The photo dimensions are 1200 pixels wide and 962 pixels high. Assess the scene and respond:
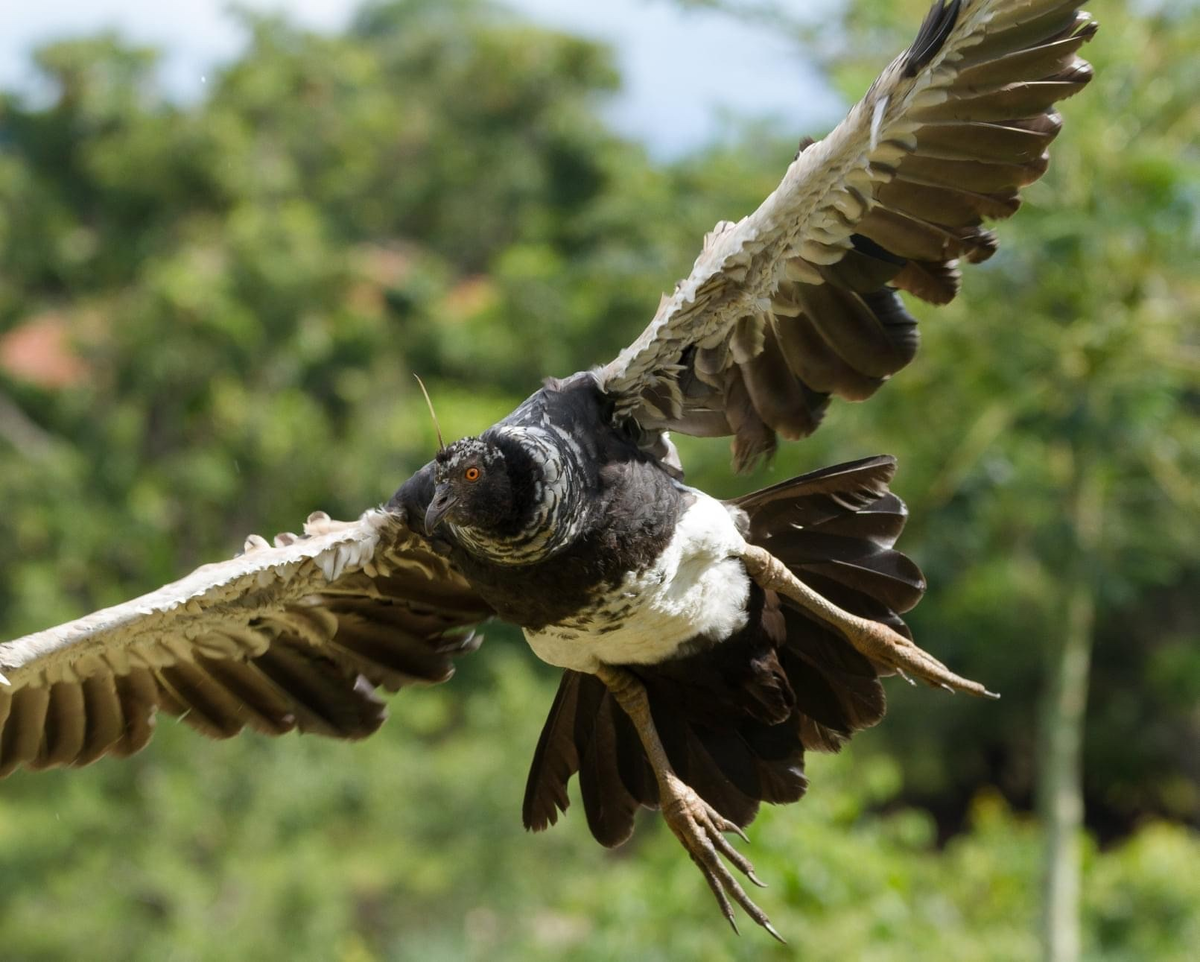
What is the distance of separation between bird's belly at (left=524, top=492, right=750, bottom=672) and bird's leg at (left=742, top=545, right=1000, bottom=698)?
0.16 ft

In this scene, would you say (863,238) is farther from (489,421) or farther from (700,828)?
(489,421)

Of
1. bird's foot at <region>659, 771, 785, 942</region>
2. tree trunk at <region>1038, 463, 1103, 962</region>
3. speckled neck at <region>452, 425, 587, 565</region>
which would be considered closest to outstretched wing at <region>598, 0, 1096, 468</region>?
speckled neck at <region>452, 425, 587, 565</region>

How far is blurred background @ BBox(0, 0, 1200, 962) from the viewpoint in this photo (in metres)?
7.04

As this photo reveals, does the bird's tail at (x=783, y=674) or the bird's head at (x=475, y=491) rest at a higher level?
the bird's head at (x=475, y=491)

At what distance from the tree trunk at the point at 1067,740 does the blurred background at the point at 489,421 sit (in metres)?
0.02

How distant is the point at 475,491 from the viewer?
3.08 metres

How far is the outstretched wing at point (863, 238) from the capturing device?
306 centimetres

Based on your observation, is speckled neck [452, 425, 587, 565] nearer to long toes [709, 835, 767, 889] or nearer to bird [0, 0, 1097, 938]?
bird [0, 0, 1097, 938]

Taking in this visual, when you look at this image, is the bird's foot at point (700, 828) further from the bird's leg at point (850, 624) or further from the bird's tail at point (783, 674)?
the bird's leg at point (850, 624)

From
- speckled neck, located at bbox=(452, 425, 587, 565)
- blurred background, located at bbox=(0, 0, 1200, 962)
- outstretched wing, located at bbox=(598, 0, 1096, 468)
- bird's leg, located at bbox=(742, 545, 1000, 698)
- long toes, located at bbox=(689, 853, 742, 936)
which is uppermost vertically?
blurred background, located at bbox=(0, 0, 1200, 962)

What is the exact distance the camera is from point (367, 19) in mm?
25125

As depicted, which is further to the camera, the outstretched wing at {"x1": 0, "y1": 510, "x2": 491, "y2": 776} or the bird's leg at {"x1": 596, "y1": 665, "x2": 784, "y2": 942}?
the outstretched wing at {"x1": 0, "y1": 510, "x2": 491, "y2": 776}

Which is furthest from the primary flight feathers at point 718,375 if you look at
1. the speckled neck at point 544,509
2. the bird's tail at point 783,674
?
the speckled neck at point 544,509

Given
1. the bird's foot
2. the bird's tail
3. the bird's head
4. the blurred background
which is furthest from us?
the blurred background
